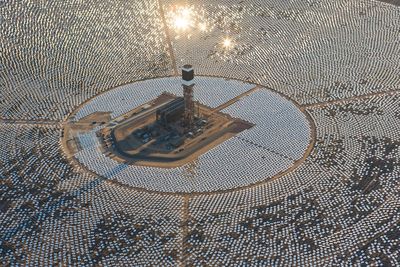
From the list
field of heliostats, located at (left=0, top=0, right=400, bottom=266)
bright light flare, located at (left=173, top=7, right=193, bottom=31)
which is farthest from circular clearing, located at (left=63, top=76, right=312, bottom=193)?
bright light flare, located at (left=173, top=7, right=193, bottom=31)

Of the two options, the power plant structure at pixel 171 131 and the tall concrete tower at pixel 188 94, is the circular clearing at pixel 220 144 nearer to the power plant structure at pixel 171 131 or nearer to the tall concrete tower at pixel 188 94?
the power plant structure at pixel 171 131

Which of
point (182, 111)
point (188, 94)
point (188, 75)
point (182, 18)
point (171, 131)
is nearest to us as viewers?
point (188, 75)

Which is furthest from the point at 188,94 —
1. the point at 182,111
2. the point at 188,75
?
the point at 182,111

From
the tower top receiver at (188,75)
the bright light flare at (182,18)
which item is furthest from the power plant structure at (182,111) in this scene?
the bright light flare at (182,18)

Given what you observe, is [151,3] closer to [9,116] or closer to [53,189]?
[9,116]

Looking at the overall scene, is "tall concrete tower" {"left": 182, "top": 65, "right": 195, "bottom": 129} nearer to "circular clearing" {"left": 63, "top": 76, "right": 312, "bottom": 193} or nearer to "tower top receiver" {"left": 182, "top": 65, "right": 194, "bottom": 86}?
"tower top receiver" {"left": 182, "top": 65, "right": 194, "bottom": 86}

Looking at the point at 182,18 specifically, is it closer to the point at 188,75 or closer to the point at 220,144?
the point at 188,75
